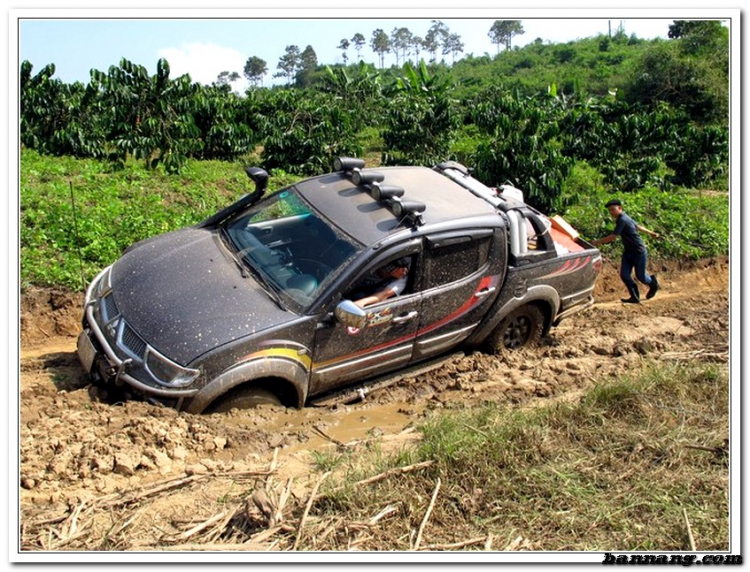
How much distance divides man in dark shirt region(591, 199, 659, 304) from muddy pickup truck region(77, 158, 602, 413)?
191 centimetres

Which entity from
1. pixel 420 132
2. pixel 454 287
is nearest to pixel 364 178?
pixel 454 287

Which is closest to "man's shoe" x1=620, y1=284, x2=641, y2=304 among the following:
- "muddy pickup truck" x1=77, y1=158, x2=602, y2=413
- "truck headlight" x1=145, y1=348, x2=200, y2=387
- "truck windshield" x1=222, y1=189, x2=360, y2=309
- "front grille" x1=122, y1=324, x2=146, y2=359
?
"muddy pickup truck" x1=77, y1=158, x2=602, y2=413

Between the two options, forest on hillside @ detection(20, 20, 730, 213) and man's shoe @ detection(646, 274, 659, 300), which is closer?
man's shoe @ detection(646, 274, 659, 300)

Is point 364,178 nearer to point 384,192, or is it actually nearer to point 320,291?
point 384,192

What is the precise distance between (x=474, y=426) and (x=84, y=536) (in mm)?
2802

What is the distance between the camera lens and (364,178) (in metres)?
7.20

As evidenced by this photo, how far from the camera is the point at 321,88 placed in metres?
26.5

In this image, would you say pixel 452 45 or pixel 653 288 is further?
pixel 452 45

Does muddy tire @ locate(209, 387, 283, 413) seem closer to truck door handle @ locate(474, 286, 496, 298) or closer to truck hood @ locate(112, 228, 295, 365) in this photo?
truck hood @ locate(112, 228, 295, 365)

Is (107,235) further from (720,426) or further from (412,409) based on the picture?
(720,426)

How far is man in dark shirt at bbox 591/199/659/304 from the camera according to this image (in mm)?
9781

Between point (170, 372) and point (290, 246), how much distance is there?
1609 mm

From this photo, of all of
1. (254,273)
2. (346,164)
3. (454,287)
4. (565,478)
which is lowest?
(565,478)

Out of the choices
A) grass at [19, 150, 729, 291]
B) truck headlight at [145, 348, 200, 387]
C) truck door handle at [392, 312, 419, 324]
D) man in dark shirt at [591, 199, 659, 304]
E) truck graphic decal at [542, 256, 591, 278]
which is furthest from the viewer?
man in dark shirt at [591, 199, 659, 304]
